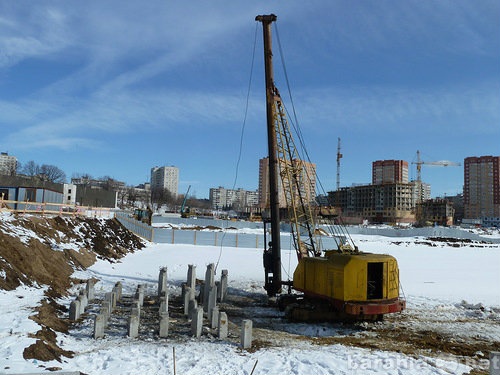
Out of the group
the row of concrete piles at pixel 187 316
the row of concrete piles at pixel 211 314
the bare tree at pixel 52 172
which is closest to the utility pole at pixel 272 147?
the row of concrete piles at pixel 211 314

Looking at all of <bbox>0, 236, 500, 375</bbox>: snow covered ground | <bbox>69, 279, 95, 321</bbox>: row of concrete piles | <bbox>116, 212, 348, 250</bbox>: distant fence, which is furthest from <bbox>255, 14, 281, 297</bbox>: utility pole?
<bbox>116, 212, 348, 250</bbox>: distant fence

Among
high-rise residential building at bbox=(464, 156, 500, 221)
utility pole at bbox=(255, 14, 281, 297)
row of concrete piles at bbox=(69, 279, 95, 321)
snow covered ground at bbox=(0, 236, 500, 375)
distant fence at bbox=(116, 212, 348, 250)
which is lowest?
snow covered ground at bbox=(0, 236, 500, 375)

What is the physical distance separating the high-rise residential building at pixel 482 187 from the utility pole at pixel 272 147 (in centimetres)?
18961

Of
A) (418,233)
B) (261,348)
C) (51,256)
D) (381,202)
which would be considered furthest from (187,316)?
(381,202)

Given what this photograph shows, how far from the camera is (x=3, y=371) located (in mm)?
7508

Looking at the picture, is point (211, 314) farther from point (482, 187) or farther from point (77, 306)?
point (482, 187)

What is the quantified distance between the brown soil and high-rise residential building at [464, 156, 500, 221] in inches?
7411

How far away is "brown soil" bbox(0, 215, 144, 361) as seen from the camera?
10534 mm

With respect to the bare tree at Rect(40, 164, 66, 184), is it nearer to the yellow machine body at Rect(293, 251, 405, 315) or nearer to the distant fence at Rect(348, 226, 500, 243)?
the distant fence at Rect(348, 226, 500, 243)

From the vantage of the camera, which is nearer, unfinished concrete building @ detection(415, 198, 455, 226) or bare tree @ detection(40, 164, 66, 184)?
bare tree @ detection(40, 164, 66, 184)

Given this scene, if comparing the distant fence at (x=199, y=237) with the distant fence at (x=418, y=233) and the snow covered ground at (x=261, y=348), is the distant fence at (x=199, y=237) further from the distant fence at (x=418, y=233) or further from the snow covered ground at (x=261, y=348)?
the distant fence at (x=418, y=233)

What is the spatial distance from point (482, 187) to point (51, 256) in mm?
204434

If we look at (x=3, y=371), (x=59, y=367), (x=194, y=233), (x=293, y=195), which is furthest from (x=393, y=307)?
(x=194, y=233)

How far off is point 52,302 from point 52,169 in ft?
375
